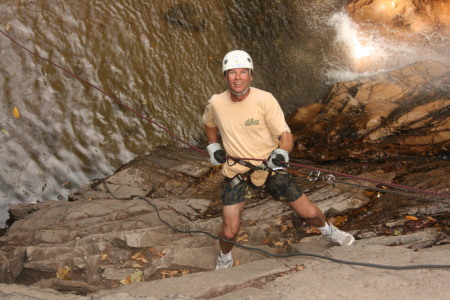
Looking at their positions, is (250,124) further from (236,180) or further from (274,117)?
(236,180)

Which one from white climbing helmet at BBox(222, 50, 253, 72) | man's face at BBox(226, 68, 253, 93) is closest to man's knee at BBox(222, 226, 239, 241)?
man's face at BBox(226, 68, 253, 93)

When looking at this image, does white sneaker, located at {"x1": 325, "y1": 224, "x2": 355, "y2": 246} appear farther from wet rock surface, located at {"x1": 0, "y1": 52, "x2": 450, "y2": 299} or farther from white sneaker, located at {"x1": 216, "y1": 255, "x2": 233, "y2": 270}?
white sneaker, located at {"x1": 216, "y1": 255, "x2": 233, "y2": 270}

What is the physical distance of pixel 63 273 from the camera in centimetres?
458

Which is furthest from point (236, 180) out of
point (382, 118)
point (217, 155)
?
point (382, 118)

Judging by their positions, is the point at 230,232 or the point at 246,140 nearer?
the point at 246,140

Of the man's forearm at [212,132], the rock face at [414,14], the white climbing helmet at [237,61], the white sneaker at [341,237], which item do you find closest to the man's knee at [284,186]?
the white sneaker at [341,237]

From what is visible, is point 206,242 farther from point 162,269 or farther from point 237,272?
point 237,272

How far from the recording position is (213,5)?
397 inches

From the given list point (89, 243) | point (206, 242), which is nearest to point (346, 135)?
point (206, 242)

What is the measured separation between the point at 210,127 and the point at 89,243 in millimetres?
2262

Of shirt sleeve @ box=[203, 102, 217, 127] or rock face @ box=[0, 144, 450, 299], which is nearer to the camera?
shirt sleeve @ box=[203, 102, 217, 127]

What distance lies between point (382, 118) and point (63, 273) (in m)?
6.59

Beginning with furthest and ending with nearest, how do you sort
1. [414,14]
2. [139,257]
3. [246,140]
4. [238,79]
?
[414,14] → [139,257] → [246,140] → [238,79]

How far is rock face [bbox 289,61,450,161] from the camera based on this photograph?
7.21 metres
